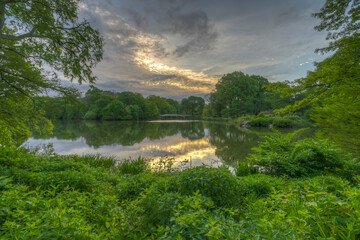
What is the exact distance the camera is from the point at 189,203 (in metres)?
1.99

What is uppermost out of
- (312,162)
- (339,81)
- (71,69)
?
(71,69)

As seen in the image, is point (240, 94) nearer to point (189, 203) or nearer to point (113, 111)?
point (113, 111)

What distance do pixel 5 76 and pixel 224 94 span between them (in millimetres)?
52218

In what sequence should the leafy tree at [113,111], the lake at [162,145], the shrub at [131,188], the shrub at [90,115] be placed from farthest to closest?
the shrub at [90,115] → the leafy tree at [113,111] → the lake at [162,145] → the shrub at [131,188]

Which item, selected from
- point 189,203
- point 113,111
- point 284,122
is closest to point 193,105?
point 113,111

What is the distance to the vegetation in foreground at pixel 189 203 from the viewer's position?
4.88 ft

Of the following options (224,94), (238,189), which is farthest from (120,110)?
(238,189)

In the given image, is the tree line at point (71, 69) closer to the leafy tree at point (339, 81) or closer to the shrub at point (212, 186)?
the leafy tree at point (339, 81)

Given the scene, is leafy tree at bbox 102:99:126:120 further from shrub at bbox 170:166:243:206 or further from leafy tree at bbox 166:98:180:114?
leafy tree at bbox 166:98:180:114

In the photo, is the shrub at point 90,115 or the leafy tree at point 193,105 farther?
the leafy tree at point 193,105

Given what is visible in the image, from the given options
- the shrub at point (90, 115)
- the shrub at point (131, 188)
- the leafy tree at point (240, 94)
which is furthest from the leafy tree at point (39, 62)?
the shrub at point (90, 115)

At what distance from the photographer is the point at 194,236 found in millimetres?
1503

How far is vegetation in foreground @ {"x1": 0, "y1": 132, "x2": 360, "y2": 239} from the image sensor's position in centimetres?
149

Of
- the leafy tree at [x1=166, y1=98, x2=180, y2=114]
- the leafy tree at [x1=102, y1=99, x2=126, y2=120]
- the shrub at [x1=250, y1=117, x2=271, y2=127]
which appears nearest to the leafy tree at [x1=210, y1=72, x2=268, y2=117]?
the shrub at [x1=250, y1=117, x2=271, y2=127]
